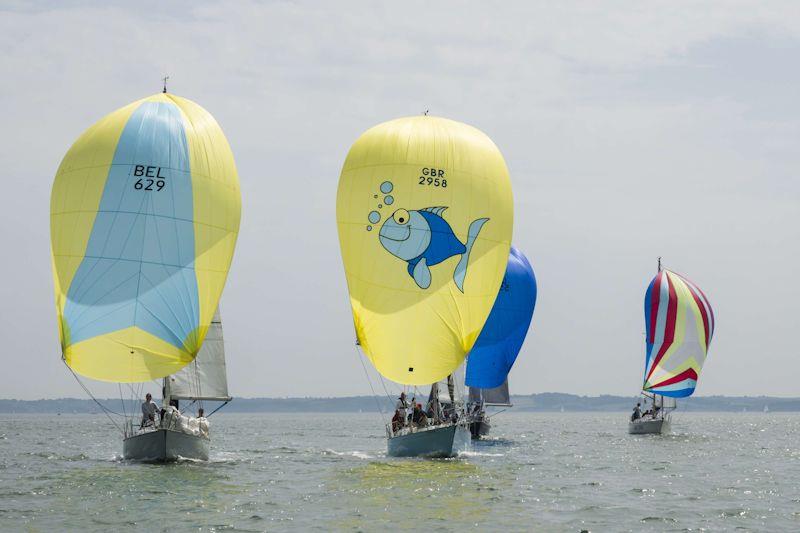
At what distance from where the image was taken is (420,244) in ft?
103

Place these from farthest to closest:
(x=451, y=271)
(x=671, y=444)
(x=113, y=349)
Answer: (x=671, y=444)
(x=451, y=271)
(x=113, y=349)

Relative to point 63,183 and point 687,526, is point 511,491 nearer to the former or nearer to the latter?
point 687,526

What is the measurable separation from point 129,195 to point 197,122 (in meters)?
2.96

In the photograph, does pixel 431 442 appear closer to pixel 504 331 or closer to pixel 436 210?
pixel 436 210

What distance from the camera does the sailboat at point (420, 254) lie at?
1227 inches

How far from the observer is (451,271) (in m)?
31.6

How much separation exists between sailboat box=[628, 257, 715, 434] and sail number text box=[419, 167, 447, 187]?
1072 inches

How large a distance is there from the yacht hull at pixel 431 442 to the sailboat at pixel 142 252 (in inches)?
231

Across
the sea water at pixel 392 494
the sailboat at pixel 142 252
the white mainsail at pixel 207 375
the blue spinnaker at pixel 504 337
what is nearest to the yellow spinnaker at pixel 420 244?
the sea water at pixel 392 494

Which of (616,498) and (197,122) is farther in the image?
(197,122)

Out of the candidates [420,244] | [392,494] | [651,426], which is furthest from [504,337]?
[392,494]

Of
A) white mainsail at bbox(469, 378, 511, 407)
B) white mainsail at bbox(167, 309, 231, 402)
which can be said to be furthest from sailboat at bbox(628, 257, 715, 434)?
white mainsail at bbox(167, 309, 231, 402)

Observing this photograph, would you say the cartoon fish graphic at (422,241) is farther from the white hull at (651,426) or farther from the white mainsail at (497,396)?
the white hull at (651,426)

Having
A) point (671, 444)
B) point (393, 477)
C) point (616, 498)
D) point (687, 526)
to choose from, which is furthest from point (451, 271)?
point (671, 444)
